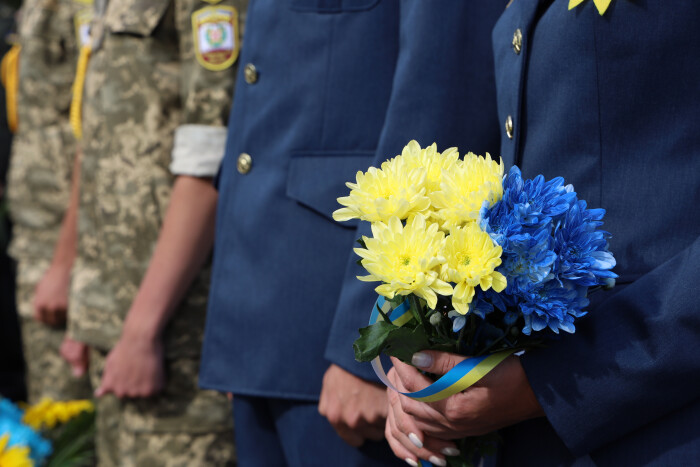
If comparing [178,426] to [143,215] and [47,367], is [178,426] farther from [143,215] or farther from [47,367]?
[47,367]

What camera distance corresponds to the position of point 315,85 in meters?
1.46

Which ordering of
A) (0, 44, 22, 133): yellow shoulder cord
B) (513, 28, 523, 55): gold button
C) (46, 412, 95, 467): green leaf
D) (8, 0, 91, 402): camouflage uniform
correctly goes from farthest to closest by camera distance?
(0, 44, 22, 133): yellow shoulder cord < (8, 0, 91, 402): camouflage uniform < (46, 412, 95, 467): green leaf < (513, 28, 523, 55): gold button

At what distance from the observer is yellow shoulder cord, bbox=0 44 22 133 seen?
12.6ft

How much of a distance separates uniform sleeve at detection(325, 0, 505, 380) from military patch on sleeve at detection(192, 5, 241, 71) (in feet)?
→ 1.97

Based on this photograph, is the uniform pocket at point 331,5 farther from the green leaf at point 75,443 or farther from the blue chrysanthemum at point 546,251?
the green leaf at point 75,443

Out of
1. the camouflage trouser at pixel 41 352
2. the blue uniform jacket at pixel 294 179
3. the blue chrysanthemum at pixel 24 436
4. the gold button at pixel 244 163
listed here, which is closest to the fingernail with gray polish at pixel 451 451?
the blue uniform jacket at pixel 294 179

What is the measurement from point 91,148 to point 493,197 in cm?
151

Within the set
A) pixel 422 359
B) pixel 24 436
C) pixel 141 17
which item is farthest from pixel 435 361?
pixel 24 436

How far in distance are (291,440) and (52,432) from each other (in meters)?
1.32

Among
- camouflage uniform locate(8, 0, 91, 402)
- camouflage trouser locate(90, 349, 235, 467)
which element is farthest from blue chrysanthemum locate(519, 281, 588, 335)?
camouflage uniform locate(8, 0, 91, 402)

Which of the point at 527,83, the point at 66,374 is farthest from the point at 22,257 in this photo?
the point at 527,83

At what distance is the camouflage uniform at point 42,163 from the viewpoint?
10.3 feet

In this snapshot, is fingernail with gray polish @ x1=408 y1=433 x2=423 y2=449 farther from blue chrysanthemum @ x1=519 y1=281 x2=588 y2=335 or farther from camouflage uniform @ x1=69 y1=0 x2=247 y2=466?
camouflage uniform @ x1=69 y1=0 x2=247 y2=466

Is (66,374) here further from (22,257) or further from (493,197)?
(493,197)
